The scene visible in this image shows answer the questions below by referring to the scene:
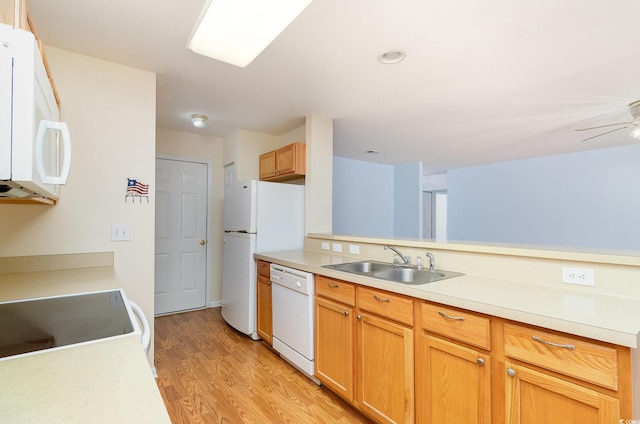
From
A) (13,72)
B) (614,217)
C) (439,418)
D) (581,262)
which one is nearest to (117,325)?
(13,72)


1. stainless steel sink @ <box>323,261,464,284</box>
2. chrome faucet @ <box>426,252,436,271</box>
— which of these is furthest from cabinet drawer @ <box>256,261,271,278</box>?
chrome faucet @ <box>426,252,436,271</box>

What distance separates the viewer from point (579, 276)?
1497 mm

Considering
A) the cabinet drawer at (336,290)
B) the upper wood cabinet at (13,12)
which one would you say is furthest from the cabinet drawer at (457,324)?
the upper wood cabinet at (13,12)

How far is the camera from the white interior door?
12.5 ft

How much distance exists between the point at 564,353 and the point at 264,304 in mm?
2313

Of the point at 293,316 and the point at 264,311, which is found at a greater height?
the point at 293,316

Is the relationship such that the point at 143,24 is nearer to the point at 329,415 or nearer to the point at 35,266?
the point at 35,266

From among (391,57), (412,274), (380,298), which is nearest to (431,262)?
(412,274)

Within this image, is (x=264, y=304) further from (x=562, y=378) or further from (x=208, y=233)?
(x=562, y=378)

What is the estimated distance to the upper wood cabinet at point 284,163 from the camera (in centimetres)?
337

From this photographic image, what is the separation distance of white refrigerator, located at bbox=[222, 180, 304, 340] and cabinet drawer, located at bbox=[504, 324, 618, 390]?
2.33 meters

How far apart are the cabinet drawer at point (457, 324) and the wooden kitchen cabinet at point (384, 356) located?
103mm

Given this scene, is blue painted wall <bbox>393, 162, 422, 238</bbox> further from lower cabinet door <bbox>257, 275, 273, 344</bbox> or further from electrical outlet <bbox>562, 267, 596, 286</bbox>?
electrical outlet <bbox>562, 267, 596, 286</bbox>

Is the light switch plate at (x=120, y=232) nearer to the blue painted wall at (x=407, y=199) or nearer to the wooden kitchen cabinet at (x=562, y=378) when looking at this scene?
the wooden kitchen cabinet at (x=562, y=378)
